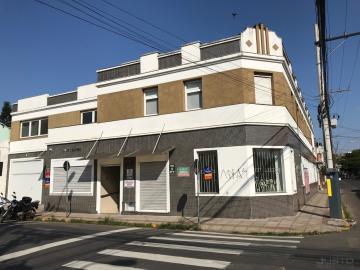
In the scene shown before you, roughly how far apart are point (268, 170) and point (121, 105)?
8.55 m

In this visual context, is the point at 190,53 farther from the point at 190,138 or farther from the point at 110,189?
the point at 110,189

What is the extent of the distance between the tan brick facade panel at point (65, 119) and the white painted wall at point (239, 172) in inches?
430

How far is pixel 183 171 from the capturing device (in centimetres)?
1680

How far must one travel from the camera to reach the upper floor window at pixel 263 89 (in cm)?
1644

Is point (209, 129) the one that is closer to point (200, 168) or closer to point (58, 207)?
point (200, 168)

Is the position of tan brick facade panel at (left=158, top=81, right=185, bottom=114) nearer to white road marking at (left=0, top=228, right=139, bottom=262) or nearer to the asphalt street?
the asphalt street

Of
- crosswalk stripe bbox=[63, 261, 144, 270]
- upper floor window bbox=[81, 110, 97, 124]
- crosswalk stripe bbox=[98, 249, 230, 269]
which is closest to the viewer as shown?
crosswalk stripe bbox=[63, 261, 144, 270]

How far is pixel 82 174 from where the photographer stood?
1991 centimetres

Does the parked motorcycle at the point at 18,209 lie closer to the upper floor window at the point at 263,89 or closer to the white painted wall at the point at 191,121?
the white painted wall at the point at 191,121

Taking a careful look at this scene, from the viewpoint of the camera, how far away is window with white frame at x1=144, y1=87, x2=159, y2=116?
18.4m

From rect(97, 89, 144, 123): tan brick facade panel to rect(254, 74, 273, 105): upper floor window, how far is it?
6063 mm

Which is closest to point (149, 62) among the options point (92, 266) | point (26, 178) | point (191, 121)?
point (191, 121)

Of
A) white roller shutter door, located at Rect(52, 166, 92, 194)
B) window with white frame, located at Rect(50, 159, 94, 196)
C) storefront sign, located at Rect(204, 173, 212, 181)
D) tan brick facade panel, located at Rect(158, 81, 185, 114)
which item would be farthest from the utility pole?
white roller shutter door, located at Rect(52, 166, 92, 194)

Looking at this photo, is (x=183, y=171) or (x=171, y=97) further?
(x=171, y=97)
